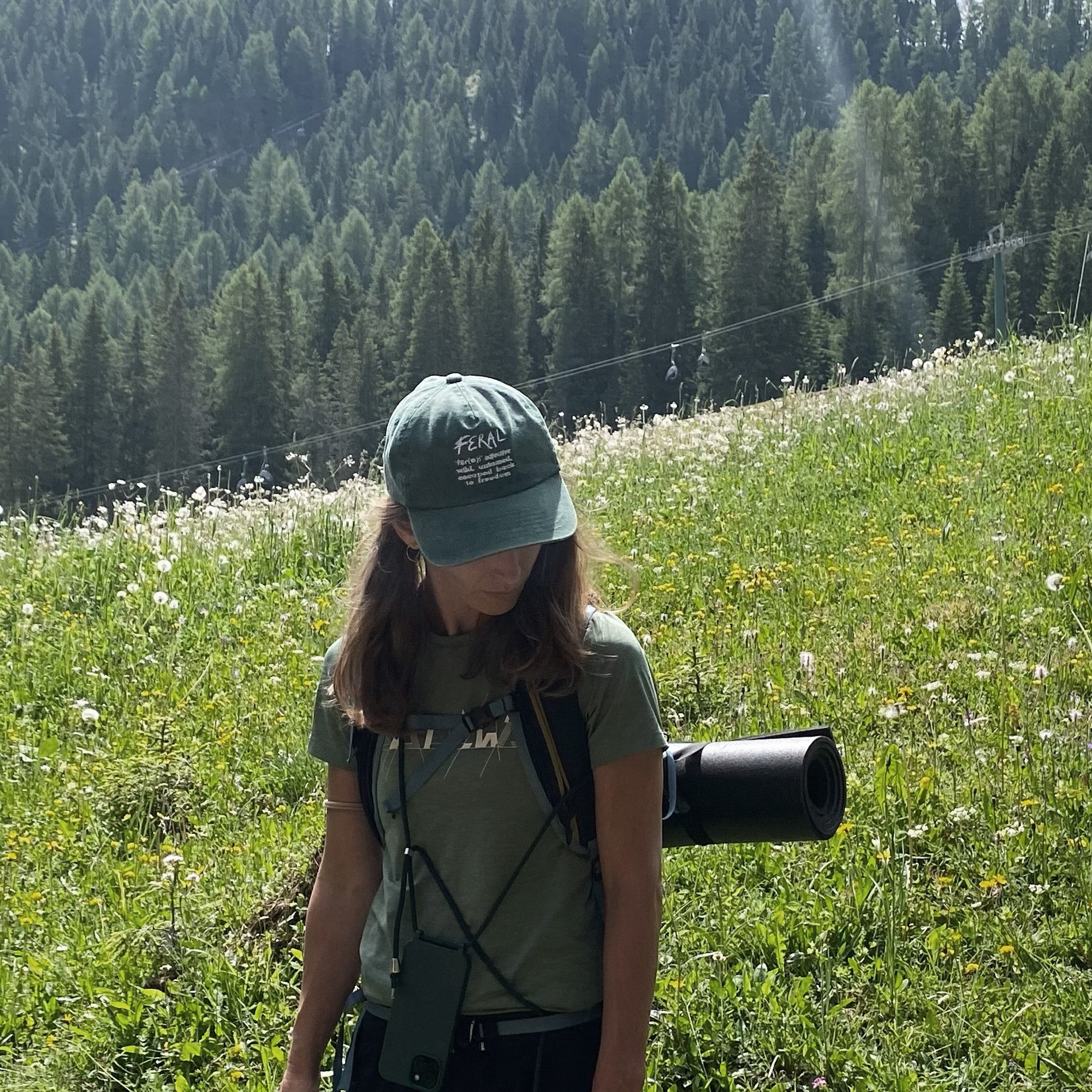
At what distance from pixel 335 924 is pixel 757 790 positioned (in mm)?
733

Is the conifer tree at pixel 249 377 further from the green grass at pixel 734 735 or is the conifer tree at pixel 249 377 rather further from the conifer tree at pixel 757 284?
the green grass at pixel 734 735

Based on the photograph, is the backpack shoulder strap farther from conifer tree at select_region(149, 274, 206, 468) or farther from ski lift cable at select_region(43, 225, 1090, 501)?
conifer tree at select_region(149, 274, 206, 468)

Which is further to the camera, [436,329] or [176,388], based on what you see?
[176,388]

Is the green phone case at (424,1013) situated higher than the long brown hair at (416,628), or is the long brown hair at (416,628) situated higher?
the long brown hair at (416,628)

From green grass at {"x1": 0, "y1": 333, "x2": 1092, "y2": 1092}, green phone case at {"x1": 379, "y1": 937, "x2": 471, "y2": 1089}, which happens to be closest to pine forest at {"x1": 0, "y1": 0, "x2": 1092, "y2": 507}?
green grass at {"x1": 0, "y1": 333, "x2": 1092, "y2": 1092}

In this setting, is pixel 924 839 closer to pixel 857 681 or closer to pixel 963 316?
pixel 857 681

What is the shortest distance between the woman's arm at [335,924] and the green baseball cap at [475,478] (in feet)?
1.63

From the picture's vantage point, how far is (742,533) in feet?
24.8

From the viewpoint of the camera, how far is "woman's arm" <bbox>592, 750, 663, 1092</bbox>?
2039mm

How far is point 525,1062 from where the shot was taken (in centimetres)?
207

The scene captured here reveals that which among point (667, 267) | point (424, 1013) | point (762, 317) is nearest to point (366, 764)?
point (424, 1013)

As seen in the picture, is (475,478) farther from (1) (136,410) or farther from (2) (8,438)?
(1) (136,410)

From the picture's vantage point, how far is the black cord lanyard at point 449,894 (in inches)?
81.7

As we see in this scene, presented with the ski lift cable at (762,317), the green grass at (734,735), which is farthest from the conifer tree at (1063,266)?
the green grass at (734,735)
